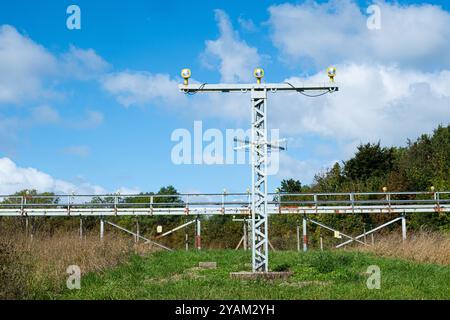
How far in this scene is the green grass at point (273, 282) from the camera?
10.9 meters

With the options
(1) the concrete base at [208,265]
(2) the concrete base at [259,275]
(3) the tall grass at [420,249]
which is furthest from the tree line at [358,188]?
(2) the concrete base at [259,275]

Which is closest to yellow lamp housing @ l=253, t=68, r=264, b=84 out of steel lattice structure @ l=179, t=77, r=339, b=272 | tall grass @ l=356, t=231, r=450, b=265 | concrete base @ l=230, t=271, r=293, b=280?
steel lattice structure @ l=179, t=77, r=339, b=272

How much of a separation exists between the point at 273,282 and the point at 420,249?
7473mm

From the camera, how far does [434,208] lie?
28812mm

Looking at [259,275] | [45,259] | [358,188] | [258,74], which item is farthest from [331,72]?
[358,188]

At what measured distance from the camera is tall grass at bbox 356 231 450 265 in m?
18.1

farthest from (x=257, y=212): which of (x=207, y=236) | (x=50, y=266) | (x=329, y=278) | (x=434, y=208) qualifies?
(x=207, y=236)

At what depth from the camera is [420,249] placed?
18734 mm

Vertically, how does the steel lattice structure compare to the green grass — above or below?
above

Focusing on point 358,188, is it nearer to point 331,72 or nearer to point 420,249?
point 420,249

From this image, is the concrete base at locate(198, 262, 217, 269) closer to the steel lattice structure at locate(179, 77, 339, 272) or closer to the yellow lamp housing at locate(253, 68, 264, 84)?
the steel lattice structure at locate(179, 77, 339, 272)

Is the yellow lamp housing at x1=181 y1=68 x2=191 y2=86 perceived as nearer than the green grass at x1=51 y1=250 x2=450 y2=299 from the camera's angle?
No

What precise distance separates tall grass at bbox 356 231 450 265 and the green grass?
1882mm

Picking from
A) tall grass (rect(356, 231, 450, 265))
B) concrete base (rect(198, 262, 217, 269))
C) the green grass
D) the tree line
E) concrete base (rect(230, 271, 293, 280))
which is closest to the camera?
the green grass
